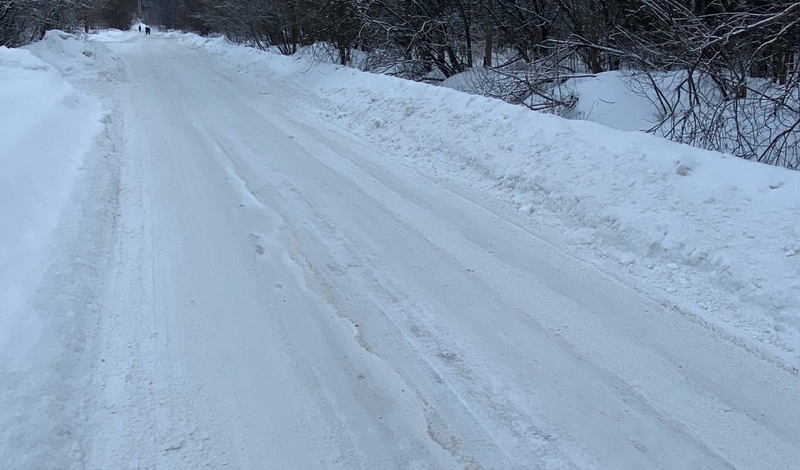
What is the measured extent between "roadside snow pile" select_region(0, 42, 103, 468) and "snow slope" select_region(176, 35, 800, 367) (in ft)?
14.0

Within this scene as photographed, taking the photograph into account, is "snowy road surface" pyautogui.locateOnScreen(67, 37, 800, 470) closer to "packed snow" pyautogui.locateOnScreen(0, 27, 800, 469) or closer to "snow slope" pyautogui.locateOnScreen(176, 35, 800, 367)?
"packed snow" pyautogui.locateOnScreen(0, 27, 800, 469)

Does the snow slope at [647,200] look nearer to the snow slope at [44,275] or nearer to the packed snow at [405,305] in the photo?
the packed snow at [405,305]

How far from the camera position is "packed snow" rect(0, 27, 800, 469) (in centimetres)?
315

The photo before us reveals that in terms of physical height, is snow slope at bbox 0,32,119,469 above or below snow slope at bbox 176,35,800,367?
below

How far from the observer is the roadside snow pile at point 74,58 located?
707 inches

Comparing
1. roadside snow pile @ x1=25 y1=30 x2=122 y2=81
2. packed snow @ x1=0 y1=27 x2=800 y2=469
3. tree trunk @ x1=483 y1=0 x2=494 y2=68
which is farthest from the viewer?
roadside snow pile @ x1=25 y1=30 x2=122 y2=81

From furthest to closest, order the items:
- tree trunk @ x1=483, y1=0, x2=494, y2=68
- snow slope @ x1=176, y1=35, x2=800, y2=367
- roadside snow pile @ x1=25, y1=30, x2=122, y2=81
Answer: roadside snow pile @ x1=25, y1=30, x2=122, y2=81
tree trunk @ x1=483, y1=0, x2=494, y2=68
snow slope @ x1=176, y1=35, x2=800, y2=367

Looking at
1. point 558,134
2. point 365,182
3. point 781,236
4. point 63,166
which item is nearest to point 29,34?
point 63,166

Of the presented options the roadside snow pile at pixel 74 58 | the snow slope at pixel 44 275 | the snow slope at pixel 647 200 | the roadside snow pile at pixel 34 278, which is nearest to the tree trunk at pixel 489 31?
the snow slope at pixel 647 200

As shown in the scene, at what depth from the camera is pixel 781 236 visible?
15.5 feet

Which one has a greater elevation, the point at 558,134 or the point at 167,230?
the point at 558,134

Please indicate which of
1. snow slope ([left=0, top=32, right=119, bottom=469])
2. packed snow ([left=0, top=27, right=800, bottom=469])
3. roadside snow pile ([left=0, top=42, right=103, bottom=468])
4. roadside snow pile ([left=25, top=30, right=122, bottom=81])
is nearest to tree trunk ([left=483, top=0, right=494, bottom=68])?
packed snow ([left=0, top=27, right=800, bottom=469])

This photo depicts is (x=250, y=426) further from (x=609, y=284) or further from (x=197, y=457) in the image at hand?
(x=609, y=284)

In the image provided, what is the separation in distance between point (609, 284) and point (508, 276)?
2.74ft
